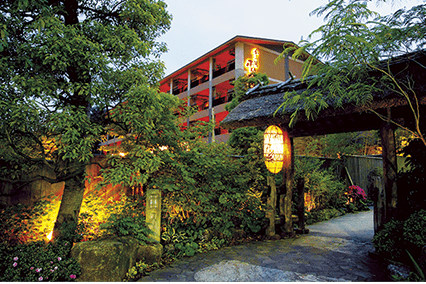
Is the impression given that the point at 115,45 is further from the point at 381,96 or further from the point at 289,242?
the point at 289,242

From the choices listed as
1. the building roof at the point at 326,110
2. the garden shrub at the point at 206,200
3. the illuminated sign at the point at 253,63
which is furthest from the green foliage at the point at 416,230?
the illuminated sign at the point at 253,63

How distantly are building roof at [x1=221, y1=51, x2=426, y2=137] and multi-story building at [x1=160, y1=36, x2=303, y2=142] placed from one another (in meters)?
10.7

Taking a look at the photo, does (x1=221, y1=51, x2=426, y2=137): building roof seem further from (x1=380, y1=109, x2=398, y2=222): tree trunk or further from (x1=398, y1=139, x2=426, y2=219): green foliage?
(x1=398, y1=139, x2=426, y2=219): green foliage

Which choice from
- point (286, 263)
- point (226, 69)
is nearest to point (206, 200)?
point (286, 263)

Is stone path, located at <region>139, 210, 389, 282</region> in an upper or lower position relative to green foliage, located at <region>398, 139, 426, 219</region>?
lower

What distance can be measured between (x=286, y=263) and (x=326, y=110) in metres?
3.15

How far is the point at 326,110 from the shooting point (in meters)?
5.53

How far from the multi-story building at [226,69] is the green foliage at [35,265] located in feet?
47.4

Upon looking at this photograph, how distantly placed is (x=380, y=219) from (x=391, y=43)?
349 cm

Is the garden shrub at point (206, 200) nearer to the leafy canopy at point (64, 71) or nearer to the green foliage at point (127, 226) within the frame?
the green foliage at point (127, 226)

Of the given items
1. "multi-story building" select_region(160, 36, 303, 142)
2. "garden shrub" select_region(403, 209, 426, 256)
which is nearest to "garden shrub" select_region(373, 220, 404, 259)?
"garden shrub" select_region(403, 209, 426, 256)

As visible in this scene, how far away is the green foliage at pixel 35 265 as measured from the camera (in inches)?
151

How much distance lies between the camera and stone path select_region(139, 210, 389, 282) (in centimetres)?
424

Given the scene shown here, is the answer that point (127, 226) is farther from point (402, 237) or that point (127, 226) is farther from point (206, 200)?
point (402, 237)
